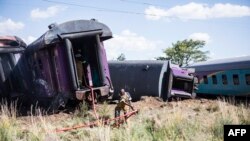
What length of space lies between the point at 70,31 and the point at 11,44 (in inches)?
168

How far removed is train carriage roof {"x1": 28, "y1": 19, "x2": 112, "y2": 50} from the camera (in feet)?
37.4

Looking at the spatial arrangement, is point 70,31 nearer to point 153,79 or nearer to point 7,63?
point 7,63

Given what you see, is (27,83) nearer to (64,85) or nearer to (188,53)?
(64,85)

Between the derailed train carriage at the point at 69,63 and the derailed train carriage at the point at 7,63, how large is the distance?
113 centimetres

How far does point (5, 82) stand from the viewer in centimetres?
1398

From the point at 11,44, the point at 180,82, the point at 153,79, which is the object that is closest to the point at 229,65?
the point at 180,82

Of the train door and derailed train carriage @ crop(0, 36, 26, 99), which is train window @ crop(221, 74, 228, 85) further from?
derailed train carriage @ crop(0, 36, 26, 99)

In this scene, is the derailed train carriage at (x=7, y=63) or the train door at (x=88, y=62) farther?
the derailed train carriage at (x=7, y=63)

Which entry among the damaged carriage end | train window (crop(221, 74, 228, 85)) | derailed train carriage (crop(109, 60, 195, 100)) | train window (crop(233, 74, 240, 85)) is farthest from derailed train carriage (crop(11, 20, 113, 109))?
train window (crop(221, 74, 228, 85))

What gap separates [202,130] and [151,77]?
26.0ft

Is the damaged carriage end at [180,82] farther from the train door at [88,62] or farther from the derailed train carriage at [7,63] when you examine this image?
the derailed train carriage at [7,63]

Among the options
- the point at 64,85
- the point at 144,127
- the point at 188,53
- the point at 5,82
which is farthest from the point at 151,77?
the point at 188,53

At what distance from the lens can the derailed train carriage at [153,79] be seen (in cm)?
1592

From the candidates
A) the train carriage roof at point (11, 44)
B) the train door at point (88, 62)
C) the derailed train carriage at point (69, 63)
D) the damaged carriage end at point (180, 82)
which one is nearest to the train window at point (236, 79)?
the damaged carriage end at point (180, 82)
